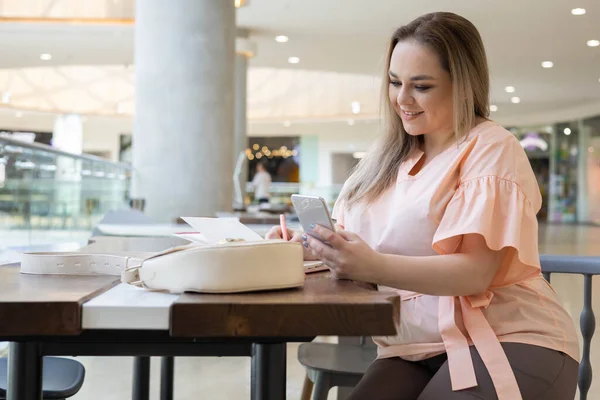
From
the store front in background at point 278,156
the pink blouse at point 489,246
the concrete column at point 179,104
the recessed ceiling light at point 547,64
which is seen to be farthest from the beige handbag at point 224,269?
the store front in background at point 278,156

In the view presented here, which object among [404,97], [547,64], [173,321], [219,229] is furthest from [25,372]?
[547,64]

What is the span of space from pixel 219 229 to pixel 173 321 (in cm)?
48

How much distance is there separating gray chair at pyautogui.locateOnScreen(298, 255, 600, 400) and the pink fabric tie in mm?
597

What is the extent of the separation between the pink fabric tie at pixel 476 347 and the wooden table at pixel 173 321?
1.09ft

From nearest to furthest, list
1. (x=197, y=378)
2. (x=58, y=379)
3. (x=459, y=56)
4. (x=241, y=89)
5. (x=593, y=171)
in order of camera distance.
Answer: (x=459, y=56) < (x=58, y=379) < (x=197, y=378) < (x=241, y=89) < (x=593, y=171)

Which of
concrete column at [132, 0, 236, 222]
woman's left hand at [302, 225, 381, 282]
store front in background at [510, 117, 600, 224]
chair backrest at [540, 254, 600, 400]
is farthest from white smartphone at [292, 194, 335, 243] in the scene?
store front in background at [510, 117, 600, 224]

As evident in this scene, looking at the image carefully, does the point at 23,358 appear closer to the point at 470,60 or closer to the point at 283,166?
the point at 470,60

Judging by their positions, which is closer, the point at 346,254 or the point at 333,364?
the point at 346,254

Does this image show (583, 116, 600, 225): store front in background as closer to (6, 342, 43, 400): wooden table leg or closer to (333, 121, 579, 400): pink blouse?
(333, 121, 579, 400): pink blouse

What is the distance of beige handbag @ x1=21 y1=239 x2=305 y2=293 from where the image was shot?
0.99 m

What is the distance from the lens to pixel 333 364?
1.99 metres

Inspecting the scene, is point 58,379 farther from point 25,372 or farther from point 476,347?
point 476,347

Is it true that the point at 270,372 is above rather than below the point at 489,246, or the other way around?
below

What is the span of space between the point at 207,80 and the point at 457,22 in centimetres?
484
